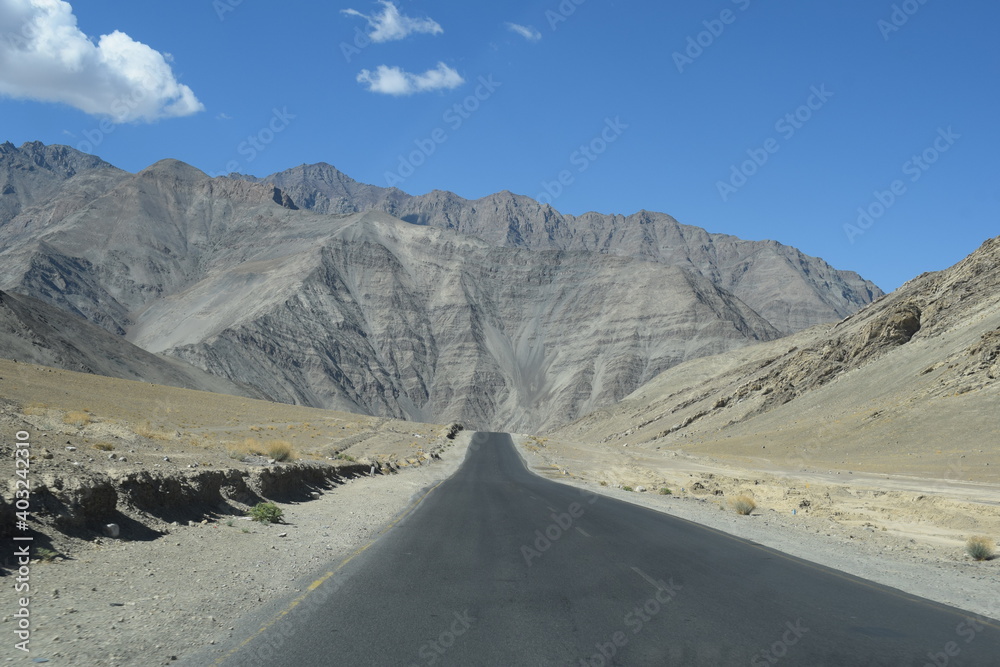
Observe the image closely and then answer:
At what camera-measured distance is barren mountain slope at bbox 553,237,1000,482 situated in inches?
1745

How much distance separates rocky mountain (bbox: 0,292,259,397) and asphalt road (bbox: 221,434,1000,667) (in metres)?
71.8

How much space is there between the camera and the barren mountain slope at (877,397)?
4431cm

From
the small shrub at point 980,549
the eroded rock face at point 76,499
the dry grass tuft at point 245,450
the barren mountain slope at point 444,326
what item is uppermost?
the barren mountain slope at point 444,326

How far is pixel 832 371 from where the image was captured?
69.6m

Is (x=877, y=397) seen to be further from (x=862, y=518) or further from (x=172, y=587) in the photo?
(x=172, y=587)

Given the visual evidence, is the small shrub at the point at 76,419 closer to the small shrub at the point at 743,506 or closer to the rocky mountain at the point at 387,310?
the small shrub at the point at 743,506

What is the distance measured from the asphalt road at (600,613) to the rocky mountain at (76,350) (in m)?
71.8

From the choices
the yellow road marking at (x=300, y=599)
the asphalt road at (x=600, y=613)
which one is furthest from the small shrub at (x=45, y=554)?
the asphalt road at (x=600, y=613)

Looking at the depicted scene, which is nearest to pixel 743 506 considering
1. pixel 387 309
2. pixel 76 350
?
pixel 76 350

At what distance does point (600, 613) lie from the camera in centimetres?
799

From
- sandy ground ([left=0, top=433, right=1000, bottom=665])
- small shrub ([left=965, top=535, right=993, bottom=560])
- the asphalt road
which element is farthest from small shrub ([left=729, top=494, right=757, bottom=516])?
the asphalt road

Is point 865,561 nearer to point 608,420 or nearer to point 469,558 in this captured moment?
point 469,558

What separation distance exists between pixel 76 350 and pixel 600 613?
87439 millimetres

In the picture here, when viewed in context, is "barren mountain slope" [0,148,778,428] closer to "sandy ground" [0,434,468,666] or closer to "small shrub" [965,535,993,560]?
"sandy ground" [0,434,468,666]
